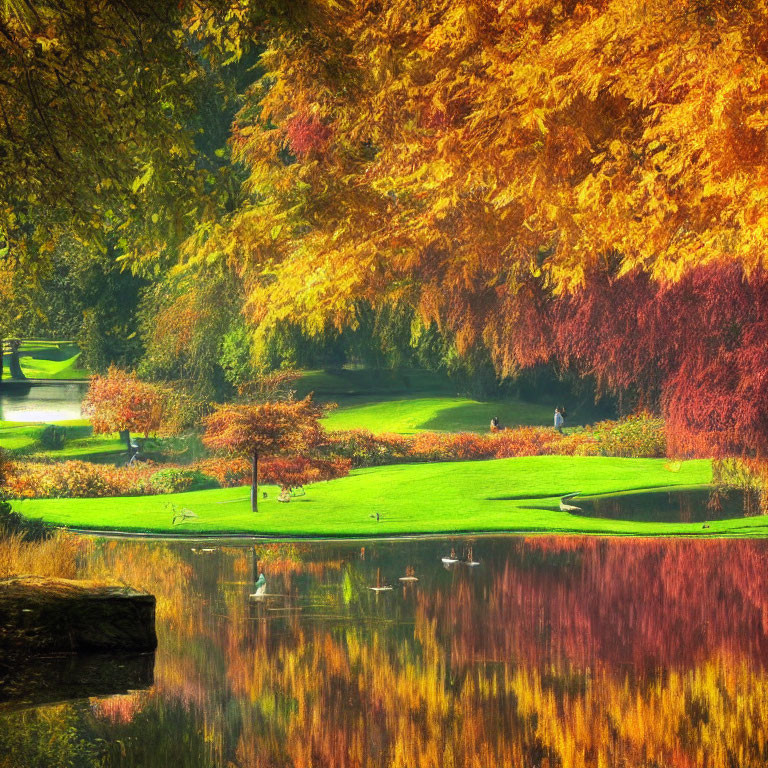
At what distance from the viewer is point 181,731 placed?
23.7 ft

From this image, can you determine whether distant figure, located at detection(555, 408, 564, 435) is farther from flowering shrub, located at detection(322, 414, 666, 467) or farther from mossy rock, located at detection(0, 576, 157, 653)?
mossy rock, located at detection(0, 576, 157, 653)

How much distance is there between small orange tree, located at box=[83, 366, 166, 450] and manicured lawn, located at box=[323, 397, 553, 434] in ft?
21.4

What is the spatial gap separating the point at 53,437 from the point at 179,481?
27.7ft

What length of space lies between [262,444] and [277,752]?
14.2 metres

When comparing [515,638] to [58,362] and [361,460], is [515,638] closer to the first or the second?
[361,460]

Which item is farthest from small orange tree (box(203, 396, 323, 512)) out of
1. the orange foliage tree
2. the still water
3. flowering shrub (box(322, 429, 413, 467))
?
flowering shrub (box(322, 429, 413, 467))

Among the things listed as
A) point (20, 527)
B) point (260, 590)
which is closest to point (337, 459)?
point (20, 527)

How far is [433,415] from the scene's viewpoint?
122 feet

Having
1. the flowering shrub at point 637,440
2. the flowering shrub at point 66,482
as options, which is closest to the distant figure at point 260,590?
the flowering shrub at point 66,482

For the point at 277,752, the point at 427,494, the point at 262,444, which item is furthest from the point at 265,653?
the point at 427,494

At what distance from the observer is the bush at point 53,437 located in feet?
109

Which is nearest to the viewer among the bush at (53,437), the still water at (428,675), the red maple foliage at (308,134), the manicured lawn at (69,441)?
the still water at (428,675)

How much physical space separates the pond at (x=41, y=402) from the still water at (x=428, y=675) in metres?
24.8

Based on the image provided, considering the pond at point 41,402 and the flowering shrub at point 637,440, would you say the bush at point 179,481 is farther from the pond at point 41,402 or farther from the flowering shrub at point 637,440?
the pond at point 41,402
